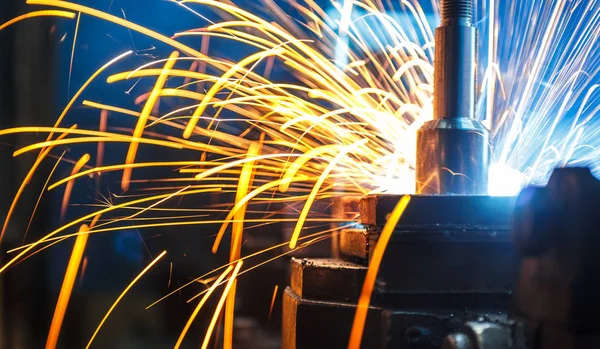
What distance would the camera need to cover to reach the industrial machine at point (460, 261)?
180 centimetres

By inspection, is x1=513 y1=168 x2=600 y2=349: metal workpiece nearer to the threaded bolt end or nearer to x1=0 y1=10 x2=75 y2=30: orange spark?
the threaded bolt end

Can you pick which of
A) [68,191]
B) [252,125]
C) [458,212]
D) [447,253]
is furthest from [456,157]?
[68,191]

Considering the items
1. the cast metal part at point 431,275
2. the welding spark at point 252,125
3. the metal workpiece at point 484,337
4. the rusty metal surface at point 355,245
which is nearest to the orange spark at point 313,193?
the welding spark at point 252,125

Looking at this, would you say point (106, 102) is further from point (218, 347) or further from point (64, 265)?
point (218, 347)

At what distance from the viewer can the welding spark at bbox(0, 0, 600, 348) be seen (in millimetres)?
3510

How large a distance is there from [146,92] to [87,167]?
0.50 m

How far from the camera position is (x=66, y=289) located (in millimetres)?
3590

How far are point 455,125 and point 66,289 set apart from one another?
2215 mm

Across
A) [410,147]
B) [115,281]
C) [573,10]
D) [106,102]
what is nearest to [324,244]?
[410,147]

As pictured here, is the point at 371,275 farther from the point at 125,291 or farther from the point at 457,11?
the point at 125,291

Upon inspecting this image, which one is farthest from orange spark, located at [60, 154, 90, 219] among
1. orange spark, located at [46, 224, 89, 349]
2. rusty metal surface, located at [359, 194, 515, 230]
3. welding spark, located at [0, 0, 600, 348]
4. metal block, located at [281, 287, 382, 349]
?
rusty metal surface, located at [359, 194, 515, 230]

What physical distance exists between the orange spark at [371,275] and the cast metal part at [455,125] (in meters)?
0.29

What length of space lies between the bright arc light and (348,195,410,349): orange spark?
849 mm

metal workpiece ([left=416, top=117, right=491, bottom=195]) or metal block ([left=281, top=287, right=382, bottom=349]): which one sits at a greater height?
metal workpiece ([left=416, top=117, right=491, bottom=195])
